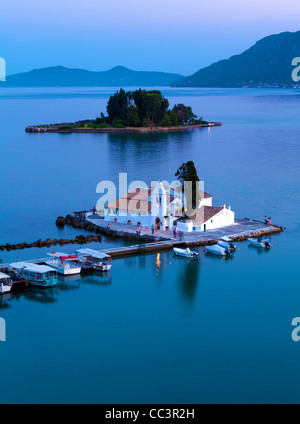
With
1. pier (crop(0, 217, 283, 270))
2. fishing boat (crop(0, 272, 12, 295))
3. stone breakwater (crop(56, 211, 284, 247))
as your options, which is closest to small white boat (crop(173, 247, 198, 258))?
pier (crop(0, 217, 283, 270))

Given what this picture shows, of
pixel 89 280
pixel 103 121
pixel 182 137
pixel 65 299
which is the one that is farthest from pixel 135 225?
pixel 103 121

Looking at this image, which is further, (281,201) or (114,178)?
(114,178)

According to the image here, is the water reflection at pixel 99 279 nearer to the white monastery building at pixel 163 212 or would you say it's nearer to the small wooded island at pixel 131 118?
the white monastery building at pixel 163 212

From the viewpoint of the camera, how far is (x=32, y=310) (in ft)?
95.1

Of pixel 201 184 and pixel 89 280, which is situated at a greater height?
pixel 201 184

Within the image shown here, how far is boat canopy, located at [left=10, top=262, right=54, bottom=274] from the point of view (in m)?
31.5

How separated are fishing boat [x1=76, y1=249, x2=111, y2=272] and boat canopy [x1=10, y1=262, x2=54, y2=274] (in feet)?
8.41

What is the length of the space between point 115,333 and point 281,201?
28.3 m

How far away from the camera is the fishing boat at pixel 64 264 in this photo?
33.3 m

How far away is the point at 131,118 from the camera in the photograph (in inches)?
4515

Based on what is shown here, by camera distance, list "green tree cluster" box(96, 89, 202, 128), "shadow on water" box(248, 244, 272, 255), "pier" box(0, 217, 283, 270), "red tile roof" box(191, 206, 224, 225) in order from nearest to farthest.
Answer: "pier" box(0, 217, 283, 270) → "shadow on water" box(248, 244, 272, 255) → "red tile roof" box(191, 206, 224, 225) → "green tree cluster" box(96, 89, 202, 128)

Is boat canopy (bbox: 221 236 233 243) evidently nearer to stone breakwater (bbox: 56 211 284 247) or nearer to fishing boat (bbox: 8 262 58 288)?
stone breakwater (bbox: 56 211 284 247)

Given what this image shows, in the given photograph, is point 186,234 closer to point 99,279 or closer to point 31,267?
point 99,279
